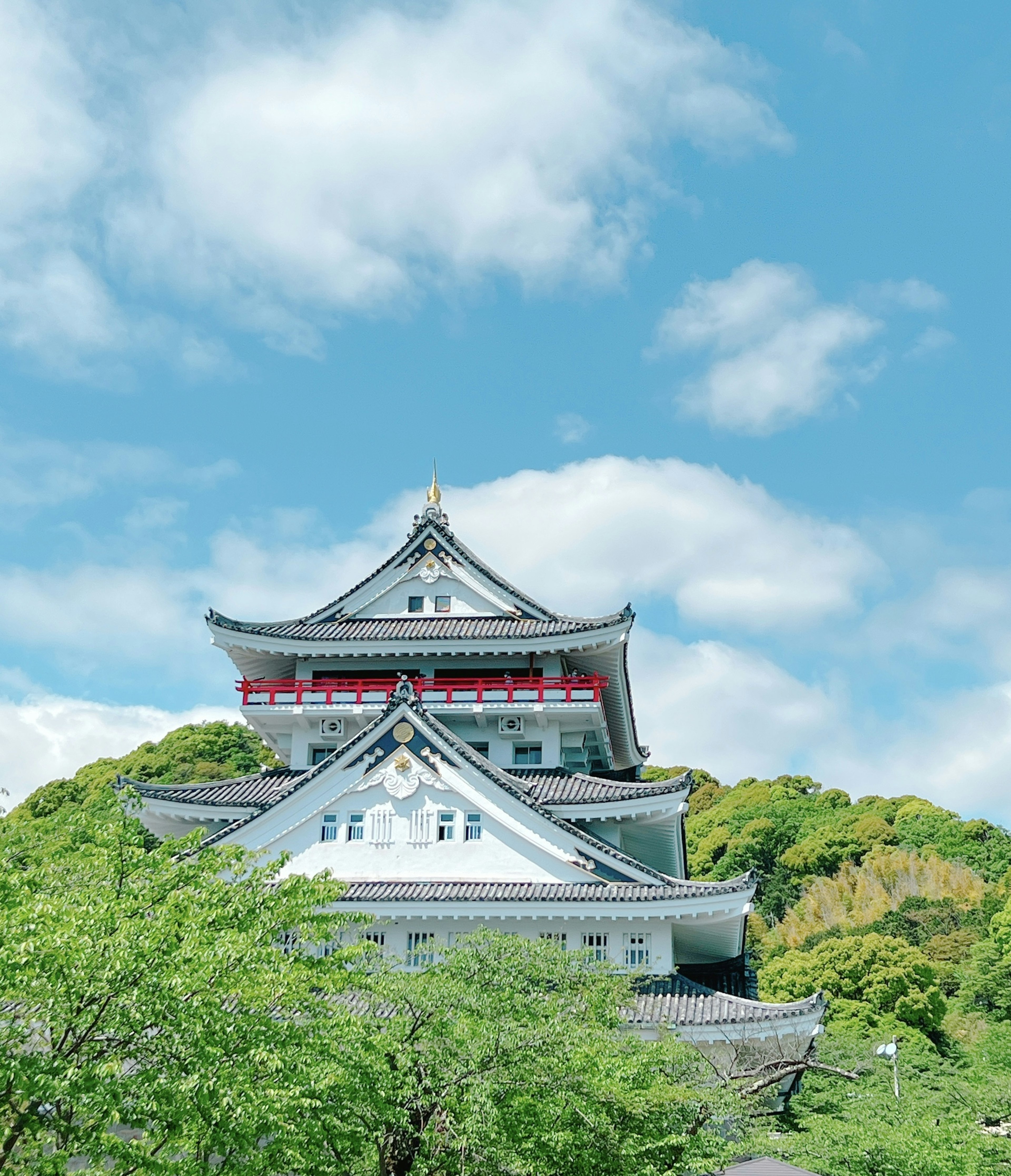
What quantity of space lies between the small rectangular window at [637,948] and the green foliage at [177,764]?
6929cm

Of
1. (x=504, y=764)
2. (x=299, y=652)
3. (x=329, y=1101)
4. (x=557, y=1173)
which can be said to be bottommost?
(x=557, y=1173)

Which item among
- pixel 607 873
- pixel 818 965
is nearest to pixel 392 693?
pixel 607 873

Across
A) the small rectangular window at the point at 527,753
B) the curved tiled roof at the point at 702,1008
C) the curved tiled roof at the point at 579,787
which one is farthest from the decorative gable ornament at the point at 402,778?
the curved tiled roof at the point at 702,1008

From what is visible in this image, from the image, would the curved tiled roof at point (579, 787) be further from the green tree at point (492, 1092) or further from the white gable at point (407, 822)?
the green tree at point (492, 1092)

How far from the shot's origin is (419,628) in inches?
1176

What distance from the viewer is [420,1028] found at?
14734 millimetres

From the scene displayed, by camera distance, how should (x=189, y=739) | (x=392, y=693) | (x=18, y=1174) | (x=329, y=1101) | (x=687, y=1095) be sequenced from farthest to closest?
(x=189, y=739), (x=392, y=693), (x=687, y=1095), (x=329, y=1101), (x=18, y=1174)

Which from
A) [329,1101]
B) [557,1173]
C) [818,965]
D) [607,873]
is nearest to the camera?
[329,1101]

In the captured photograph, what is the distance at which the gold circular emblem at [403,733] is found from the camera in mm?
25188

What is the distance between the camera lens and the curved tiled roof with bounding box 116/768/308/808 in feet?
85.4

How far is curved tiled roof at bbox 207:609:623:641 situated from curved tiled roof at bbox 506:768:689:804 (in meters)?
3.63

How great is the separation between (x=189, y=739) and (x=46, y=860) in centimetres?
9841

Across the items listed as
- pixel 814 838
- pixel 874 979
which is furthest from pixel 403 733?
pixel 814 838

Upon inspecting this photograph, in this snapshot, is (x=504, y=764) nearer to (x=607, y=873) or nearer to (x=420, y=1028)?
(x=607, y=873)
